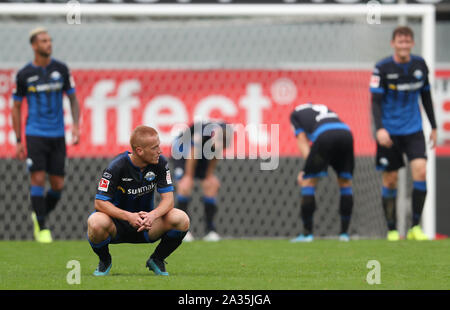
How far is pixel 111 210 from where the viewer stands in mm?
4742

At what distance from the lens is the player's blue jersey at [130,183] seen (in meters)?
4.76

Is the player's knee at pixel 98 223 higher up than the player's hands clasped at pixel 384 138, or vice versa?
the player's hands clasped at pixel 384 138

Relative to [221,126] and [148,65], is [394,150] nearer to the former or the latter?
[221,126]

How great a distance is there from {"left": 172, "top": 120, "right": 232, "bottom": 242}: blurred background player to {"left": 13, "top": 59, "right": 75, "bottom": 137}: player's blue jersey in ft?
4.61

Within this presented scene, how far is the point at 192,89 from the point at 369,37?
2069 mm

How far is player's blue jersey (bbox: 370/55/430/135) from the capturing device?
7848mm

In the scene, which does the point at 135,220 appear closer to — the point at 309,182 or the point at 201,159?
the point at 309,182

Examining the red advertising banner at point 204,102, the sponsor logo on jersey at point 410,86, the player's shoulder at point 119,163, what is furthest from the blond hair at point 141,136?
the red advertising banner at point 204,102

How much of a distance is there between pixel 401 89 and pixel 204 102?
2.76m

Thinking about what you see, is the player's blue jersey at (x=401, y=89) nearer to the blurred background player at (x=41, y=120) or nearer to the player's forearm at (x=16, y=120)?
the blurred background player at (x=41, y=120)

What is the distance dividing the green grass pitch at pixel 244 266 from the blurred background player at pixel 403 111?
2.22 feet

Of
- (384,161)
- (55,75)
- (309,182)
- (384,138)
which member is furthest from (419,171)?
(55,75)
